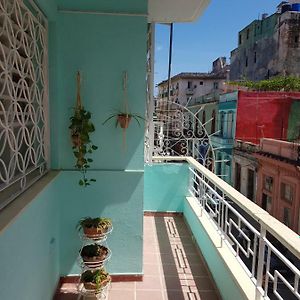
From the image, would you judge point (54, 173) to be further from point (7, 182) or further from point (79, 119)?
point (7, 182)

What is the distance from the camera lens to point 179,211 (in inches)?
171

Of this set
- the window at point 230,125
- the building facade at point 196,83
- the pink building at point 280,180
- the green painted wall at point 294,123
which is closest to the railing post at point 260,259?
the pink building at point 280,180

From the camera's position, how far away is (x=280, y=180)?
11.3m

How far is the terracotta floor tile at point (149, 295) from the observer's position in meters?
2.54

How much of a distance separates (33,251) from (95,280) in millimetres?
640

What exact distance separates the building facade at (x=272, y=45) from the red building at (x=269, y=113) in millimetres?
3766

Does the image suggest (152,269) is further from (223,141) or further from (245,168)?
(223,141)

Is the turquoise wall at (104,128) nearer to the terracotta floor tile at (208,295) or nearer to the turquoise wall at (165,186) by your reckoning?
the terracotta floor tile at (208,295)

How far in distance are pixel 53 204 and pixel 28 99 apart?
89 centimetres

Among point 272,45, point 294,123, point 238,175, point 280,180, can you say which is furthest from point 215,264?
point 272,45

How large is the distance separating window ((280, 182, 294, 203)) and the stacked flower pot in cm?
965

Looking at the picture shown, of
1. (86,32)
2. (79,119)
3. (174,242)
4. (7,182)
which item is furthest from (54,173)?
(174,242)

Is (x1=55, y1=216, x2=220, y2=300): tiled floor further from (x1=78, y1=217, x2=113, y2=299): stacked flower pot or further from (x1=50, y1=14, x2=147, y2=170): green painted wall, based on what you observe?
(x1=50, y1=14, x2=147, y2=170): green painted wall

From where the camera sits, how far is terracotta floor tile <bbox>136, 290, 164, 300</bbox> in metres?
2.54
